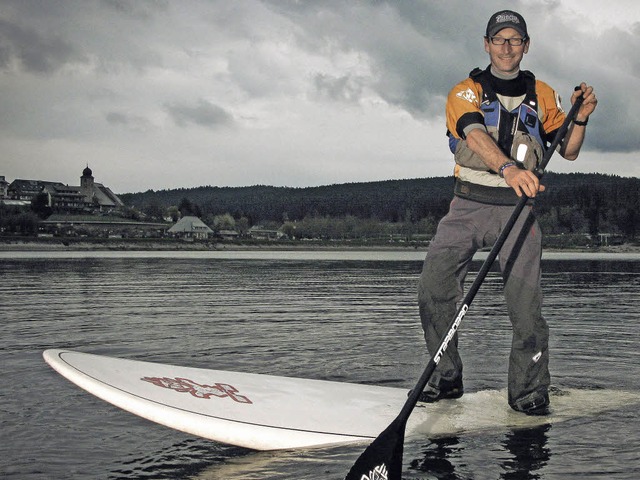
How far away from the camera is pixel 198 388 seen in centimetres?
557

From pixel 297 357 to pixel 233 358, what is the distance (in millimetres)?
791

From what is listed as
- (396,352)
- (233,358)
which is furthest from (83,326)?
(396,352)

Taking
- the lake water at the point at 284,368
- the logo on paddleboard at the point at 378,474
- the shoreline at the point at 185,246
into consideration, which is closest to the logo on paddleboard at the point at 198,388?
the lake water at the point at 284,368

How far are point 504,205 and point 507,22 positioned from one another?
4.80 feet

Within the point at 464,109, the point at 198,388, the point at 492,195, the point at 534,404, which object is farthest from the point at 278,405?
the point at 464,109

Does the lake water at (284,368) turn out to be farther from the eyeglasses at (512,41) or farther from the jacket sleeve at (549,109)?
the eyeglasses at (512,41)

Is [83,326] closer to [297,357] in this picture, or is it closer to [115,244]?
[297,357]

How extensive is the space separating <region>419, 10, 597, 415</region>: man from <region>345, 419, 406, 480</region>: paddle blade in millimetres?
1734

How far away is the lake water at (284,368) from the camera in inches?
179

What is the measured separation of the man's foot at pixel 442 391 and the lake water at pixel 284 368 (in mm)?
685

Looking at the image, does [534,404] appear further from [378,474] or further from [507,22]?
[507,22]

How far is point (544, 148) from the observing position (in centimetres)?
582

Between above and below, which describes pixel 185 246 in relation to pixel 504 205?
below

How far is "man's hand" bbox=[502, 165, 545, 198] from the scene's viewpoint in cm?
489
